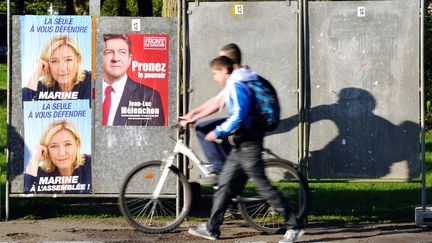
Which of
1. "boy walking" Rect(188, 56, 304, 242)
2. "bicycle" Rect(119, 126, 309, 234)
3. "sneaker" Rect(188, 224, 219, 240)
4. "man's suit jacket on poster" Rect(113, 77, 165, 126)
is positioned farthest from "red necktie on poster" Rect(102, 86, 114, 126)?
"sneaker" Rect(188, 224, 219, 240)

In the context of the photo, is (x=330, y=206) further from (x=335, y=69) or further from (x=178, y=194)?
(x=178, y=194)

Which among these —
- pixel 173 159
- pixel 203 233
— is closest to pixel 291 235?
pixel 203 233

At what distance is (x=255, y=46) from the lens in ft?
31.8

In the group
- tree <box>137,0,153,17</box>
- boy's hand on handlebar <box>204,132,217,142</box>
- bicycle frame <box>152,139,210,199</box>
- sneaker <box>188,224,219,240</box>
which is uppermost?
tree <box>137,0,153,17</box>

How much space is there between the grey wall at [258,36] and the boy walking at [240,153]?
3.35ft

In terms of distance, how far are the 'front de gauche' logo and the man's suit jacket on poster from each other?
0.42 metres

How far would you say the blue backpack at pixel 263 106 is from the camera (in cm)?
844

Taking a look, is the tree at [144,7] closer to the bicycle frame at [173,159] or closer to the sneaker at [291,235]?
the bicycle frame at [173,159]

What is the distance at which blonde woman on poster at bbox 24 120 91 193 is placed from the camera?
990 centimetres

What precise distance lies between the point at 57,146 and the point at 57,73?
78 centimetres

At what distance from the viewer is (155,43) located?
9836mm

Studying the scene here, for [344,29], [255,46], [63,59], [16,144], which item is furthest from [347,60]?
[16,144]

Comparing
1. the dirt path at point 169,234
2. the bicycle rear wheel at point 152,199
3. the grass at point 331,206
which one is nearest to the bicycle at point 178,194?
the bicycle rear wheel at point 152,199

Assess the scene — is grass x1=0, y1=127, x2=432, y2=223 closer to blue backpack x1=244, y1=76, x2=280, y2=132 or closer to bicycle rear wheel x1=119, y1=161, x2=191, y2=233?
bicycle rear wheel x1=119, y1=161, x2=191, y2=233
